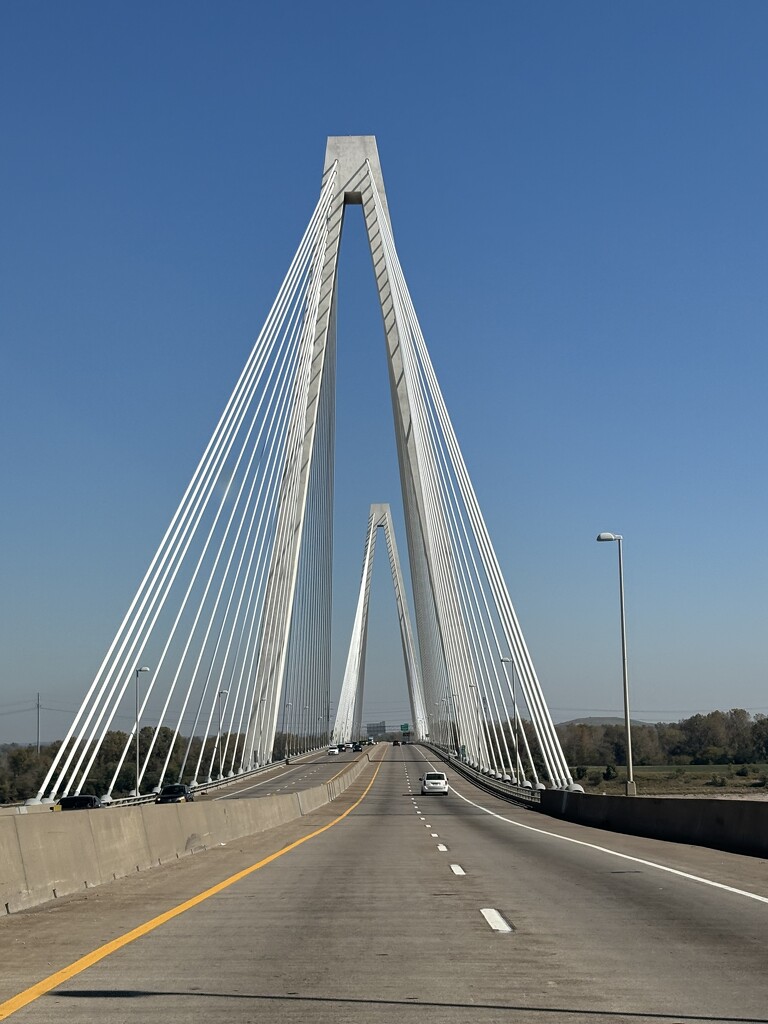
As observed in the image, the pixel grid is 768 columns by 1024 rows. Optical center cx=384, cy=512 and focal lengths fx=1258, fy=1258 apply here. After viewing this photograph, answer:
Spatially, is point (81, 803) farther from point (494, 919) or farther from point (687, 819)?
point (494, 919)

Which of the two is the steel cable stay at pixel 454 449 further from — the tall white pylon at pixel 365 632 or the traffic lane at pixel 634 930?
the tall white pylon at pixel 365 632

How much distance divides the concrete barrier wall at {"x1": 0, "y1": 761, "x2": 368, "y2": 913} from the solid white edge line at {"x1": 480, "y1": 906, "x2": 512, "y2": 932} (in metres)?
4.20

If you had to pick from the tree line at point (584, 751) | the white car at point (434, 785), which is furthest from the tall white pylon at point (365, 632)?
the white car at point (434, 785)

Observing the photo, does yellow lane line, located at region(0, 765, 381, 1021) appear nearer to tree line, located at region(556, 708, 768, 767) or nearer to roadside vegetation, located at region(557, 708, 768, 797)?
roadside vegetation, located at region(557, 708, 768, 797)

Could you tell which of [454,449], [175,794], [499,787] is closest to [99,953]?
[454,449]

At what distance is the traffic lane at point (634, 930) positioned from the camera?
724 centimetres

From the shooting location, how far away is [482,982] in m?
7.54

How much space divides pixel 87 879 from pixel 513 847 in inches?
403

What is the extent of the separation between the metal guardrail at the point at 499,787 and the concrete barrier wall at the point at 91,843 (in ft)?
75.7

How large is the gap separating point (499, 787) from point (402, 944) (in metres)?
48.9

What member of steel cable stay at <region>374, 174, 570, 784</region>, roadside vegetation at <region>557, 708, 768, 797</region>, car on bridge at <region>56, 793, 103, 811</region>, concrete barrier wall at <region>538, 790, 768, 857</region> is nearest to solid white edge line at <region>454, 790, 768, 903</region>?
concrete barrier wall at <region>538, 790, 768, 857</region>

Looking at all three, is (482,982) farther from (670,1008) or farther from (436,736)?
(436,736)

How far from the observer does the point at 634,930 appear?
10008mm

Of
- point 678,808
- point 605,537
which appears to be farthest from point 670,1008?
point 605,537
